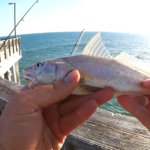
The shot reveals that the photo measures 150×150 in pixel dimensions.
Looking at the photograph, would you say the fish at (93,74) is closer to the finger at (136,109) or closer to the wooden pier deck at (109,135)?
the finger at (136,109)

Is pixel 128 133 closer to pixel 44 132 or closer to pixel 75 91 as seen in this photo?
pixel 75 91

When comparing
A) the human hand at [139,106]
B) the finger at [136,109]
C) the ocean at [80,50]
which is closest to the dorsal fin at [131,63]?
the human hand at [139,106]

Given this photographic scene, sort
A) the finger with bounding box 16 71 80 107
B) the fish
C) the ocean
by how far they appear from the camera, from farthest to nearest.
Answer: the ocean
the fish
the finger with bounding box 16 71 80 107

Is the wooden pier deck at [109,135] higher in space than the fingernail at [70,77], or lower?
lower

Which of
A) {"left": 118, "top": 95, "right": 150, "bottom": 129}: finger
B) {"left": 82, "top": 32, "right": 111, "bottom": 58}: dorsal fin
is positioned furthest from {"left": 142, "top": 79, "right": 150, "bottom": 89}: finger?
{"left": 82, "top": 32, "right": 111, "bottom": 58}: dorsal fin

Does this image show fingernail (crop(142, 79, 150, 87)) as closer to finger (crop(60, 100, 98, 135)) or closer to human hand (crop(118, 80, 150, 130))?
human hand (crop(118, 80, 150, 130))

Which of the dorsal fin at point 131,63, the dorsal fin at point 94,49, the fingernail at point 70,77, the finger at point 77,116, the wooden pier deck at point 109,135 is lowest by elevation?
the wooden pier deck at point 109,135

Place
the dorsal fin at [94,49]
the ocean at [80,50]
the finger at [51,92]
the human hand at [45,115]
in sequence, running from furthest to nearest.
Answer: the ocean at [80,50]
the dorsal fin at [94,49]
the finger at [51,92]
the human hand at [45,115]
